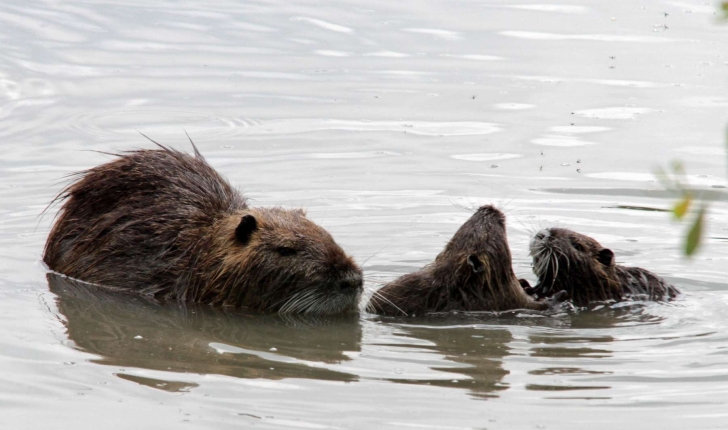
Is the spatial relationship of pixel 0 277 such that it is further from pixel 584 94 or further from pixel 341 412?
pixel 584 94

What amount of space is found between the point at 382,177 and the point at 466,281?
9.13 feet

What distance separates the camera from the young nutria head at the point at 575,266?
247 inches

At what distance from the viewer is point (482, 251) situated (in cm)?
583

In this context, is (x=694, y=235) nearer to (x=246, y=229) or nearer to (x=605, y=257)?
(x=246, y=229)

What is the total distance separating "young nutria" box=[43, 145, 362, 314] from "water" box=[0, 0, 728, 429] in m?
0.15

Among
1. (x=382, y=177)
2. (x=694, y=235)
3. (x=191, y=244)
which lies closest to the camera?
(x=694, y=235)

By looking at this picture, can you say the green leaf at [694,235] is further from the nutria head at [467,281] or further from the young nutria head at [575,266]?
the young nutria head at [575,266]

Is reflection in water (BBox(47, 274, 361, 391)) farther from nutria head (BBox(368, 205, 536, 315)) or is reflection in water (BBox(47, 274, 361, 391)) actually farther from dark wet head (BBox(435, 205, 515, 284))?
dark wet head (BBox(435, 205, 515, 284))

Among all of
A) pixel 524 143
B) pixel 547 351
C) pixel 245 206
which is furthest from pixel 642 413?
pixel 524 143

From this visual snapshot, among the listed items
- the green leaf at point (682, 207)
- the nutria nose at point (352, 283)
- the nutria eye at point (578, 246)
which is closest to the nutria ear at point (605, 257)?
the nutria eye at point (578, 246)

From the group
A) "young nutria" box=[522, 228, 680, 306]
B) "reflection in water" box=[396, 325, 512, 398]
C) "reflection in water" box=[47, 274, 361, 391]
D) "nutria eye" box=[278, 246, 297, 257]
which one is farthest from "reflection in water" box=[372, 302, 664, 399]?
"nutria eye" box=[278, 246, 297, 257]

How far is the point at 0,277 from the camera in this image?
21.4ft

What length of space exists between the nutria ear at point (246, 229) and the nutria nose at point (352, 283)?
24.9 inches

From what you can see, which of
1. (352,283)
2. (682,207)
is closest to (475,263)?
(352,283)
